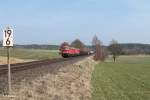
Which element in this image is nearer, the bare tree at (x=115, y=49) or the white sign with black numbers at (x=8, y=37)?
the white sign with black numbers at (x=8, y=37)

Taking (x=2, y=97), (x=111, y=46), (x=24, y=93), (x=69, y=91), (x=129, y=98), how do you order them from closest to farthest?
(x=2, y=97), (x=24, y=93), (x=69, y=91), (x=129, y=98), (x=111, y=46)

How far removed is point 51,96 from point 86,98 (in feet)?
9.79

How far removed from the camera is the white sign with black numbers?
15875mm

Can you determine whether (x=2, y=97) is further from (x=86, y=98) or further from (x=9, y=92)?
(x=86, y=98)

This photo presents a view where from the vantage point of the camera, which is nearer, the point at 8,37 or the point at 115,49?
the point at 8,37

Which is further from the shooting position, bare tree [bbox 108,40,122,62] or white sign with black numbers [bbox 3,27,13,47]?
bare tree [bbox 108,40,122,62]

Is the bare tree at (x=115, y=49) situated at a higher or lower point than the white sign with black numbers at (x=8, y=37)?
lower

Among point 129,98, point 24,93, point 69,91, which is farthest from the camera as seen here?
point 129,98

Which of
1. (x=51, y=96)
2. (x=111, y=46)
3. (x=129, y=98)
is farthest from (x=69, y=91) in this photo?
(x=111, y=46)

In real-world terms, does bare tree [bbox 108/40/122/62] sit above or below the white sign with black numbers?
below

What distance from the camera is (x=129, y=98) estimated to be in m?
20.7

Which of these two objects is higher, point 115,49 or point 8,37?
point 8,37

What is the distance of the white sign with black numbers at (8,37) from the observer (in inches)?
625

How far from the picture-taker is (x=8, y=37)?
15961 millimetres
